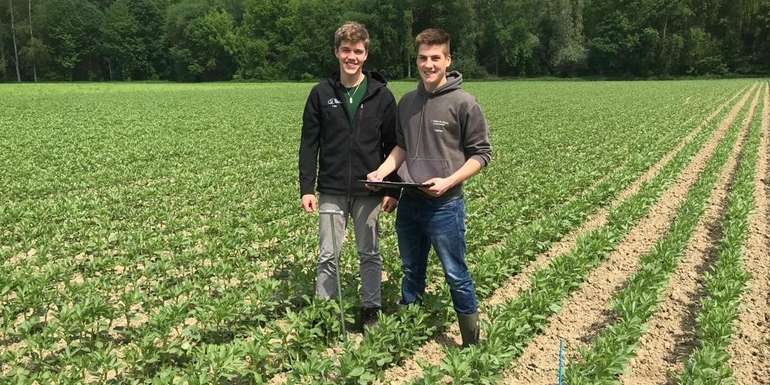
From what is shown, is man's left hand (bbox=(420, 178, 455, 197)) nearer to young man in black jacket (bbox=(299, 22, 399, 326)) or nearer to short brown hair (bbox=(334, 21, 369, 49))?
young man in black jacket (bbox=(299, 22, 399, 326))

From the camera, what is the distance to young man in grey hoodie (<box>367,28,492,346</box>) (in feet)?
13.5

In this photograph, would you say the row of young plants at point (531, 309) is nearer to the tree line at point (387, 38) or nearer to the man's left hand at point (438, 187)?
the man's left hand at point (438, 187)

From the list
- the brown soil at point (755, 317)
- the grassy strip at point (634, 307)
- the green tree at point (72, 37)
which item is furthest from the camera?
the green tree at point (72, 37)

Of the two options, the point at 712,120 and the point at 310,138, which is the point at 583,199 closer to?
the point at 310,138

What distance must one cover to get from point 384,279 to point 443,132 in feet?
9.15

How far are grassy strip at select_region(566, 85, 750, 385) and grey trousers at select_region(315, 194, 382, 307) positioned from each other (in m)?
1.71

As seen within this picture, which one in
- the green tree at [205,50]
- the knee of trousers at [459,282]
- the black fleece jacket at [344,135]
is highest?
the green tree at [205,50]

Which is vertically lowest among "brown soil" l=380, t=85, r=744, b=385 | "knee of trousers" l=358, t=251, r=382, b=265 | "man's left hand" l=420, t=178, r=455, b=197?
"brown soil" l=380, t=85, r=744, b=385

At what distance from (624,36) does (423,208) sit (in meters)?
92.1

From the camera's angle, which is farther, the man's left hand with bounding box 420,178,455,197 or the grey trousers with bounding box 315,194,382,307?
the grey trousers with bounding box 315,194,382,307

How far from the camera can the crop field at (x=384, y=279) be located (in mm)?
4410

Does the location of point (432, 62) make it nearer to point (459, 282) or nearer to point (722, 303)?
point (459, 282)

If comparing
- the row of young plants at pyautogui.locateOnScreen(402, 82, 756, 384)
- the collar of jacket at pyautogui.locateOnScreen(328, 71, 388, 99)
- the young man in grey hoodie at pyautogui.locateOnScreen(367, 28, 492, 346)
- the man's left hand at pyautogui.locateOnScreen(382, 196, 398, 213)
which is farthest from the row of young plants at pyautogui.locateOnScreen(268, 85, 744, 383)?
the collar of jacket at pyautogui.locateOnScreen(328, 71, 388, 99)

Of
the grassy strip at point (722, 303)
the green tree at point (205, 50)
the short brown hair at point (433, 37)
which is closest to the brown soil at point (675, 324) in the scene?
the grassy strip at point (722, 303)
